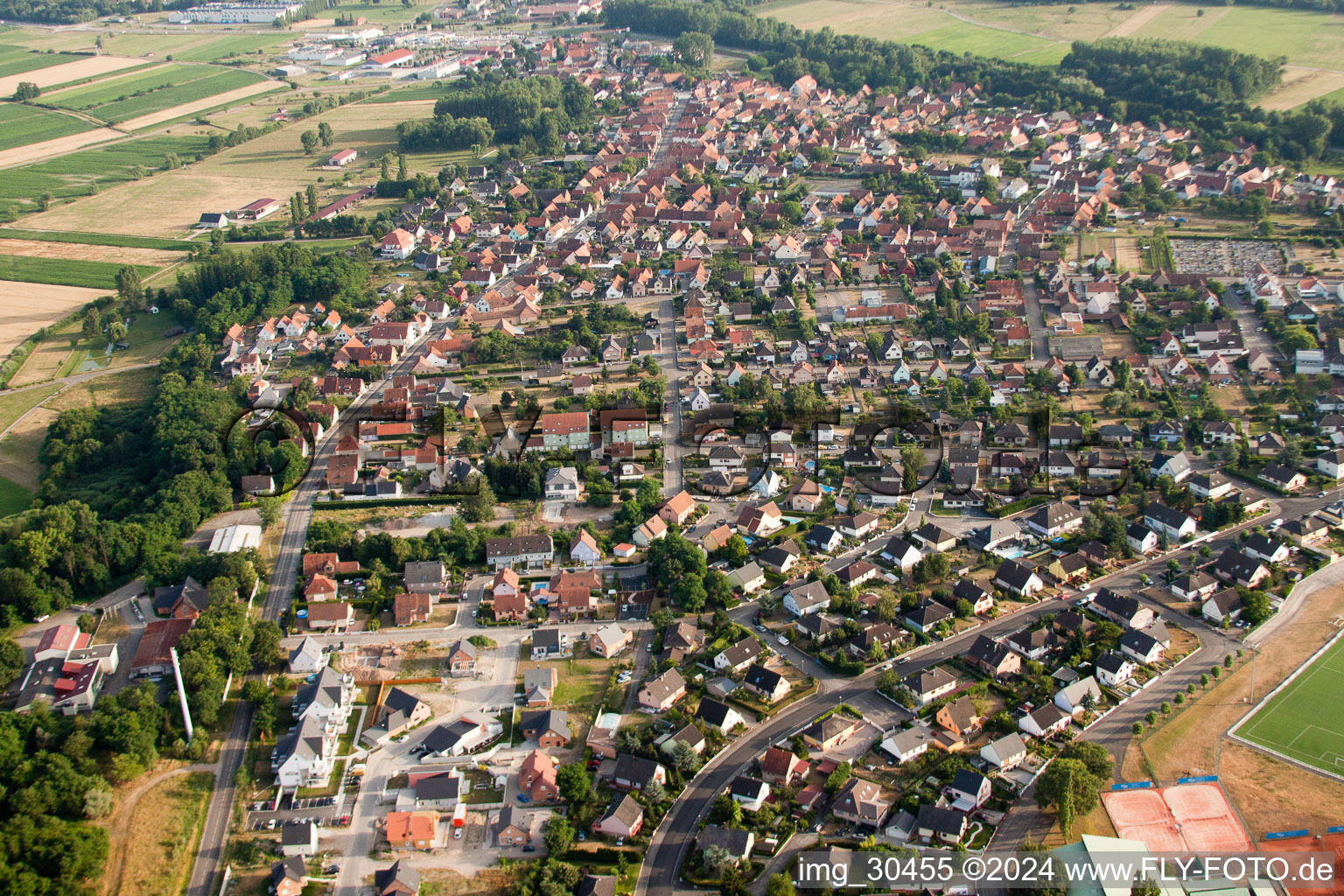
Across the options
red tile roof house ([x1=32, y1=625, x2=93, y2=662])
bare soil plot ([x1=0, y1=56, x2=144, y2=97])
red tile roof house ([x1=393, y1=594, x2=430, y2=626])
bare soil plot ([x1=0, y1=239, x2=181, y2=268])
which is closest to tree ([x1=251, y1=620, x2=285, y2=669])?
red tile roof house ([x1=393, y1=594, x2=430, y2=626])

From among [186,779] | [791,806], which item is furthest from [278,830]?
[791,806]

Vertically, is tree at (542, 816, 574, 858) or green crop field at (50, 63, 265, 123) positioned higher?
green crop field at (50, 63, 265, 123)

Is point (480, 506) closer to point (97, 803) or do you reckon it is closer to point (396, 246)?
point (97, 803)

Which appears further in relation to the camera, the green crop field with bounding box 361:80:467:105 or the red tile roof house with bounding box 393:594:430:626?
the green crop field with bounding box 361:80:467:105

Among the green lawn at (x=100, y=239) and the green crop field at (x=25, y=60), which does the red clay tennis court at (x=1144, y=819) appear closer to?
the green lawn at (x=100, y=239)

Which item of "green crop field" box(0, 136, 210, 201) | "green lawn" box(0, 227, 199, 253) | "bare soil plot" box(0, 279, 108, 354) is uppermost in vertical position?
"green crop field" box(0, 136, 210, 201)

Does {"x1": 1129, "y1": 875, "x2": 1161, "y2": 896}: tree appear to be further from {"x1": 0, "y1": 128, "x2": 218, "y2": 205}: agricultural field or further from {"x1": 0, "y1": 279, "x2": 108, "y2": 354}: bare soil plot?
{"x1": 0, "y1": 128, "x2": 218, "y2": 205}: agricultural field

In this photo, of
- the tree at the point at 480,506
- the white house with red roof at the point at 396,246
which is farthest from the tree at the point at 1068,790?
the white house with red roof at the point at 396,246
